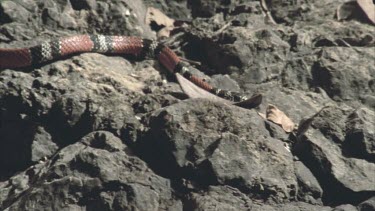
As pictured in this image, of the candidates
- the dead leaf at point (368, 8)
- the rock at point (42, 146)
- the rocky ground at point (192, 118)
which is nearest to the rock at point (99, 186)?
the rocky ground at point (192, 118)

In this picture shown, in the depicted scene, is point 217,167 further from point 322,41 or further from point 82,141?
point 322,41

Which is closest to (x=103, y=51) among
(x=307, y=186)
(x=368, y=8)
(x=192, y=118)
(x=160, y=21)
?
(x=160, y=21)

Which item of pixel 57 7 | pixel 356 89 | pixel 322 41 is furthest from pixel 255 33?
pixel 57 7

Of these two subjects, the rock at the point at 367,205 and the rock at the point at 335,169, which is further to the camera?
the rock at the point at 335,169

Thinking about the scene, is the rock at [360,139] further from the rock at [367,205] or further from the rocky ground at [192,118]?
the rock at [367,205]

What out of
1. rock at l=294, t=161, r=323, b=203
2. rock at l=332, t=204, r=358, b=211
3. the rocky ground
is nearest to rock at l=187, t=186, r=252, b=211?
the rocky ground

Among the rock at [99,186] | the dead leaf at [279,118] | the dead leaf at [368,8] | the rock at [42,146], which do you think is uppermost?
the dead leaf at [368,8]
